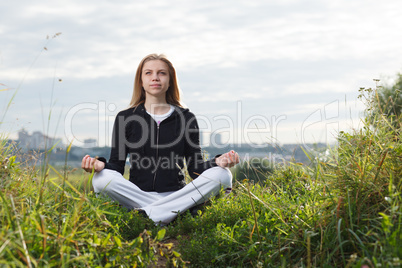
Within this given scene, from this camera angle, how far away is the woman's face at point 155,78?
20.2ft

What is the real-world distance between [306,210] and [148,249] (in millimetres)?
1762


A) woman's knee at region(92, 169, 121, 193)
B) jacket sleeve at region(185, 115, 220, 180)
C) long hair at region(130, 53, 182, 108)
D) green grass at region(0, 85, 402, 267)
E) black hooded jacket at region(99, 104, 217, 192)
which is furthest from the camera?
long hair at region(130, 53, 182, 108)

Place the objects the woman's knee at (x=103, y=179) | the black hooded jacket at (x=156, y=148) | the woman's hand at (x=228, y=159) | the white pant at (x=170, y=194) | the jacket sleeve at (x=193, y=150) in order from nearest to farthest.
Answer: the woman's hand at (x=228, y=159) → the white pant at (x=170, y=194) → the woman's knee at (x=103, y=179) → the black hooded jacket at (x=156, y=148) → the jacket sleeve at (x=193, y=150)

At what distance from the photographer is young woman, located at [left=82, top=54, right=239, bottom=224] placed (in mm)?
5703

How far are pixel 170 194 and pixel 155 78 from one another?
1.80 m

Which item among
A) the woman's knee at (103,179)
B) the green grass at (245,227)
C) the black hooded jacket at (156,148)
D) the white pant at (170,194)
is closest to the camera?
the green grass at (245,227)

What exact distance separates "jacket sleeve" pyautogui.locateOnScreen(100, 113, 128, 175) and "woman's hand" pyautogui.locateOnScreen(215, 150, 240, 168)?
5.37 ft

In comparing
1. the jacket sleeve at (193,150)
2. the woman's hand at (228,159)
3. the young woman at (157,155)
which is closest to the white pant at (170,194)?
the young woman at (157,155)

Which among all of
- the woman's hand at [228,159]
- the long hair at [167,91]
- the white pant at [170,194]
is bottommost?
the white pant at [170,194]

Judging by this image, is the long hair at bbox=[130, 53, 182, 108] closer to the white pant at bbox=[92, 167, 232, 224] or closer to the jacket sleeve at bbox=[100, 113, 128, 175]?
the jacket sleeve at bbox=[100, 113, 128, 175]

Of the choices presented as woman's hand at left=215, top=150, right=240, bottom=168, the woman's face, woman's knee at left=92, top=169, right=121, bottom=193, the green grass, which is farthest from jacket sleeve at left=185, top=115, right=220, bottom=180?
the green grass

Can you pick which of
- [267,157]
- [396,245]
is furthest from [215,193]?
[396,245]

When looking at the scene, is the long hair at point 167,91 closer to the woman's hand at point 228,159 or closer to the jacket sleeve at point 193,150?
the jacket sleeve at point 193,150

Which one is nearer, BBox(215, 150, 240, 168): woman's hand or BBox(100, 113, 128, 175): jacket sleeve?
BBox(215, 150, 240, 168): woman's hand
